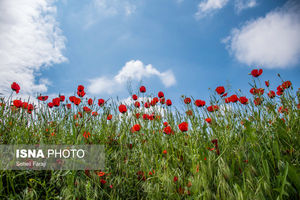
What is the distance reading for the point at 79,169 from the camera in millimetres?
1962

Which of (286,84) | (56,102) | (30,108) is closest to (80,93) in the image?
(56,102)

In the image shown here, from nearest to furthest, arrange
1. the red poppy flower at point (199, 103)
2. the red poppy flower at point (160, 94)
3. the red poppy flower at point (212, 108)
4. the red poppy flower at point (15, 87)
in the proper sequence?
the red poppy flower at point (212, 108) → the red poppy flower at point (199, 103) → the red poppy flower at point (15, 87) → the red poppy flower at point (160, 94)

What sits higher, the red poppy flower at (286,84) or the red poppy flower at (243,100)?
the red poppy flower at (286,84)

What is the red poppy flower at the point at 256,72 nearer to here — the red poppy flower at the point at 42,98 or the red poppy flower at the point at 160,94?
the red poppy flower at the point at 160,94

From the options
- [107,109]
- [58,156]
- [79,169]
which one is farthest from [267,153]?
[107,109]

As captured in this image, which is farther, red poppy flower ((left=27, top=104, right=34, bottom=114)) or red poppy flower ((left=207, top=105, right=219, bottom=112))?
red poppy flower ((left=27, top=104, right=34, bottom=114))

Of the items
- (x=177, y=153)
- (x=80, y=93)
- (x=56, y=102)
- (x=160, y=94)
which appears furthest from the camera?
(x=160, y=94)

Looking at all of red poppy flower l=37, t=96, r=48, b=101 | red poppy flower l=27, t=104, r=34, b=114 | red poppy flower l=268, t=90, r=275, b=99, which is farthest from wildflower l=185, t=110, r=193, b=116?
red poppy flower l=37, t=96, r=48, b=101

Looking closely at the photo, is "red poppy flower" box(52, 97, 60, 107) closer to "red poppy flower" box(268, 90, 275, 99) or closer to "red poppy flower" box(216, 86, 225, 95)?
"red poppy flower" box(216, 86, 225, 95)

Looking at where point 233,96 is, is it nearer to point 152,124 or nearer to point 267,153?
point 267,153

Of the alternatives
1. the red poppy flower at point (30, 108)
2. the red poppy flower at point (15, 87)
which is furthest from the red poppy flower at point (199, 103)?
the red poppy flower at point (15, 87)

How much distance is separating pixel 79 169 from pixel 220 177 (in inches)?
52.0

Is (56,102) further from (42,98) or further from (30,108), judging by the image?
(42,98)

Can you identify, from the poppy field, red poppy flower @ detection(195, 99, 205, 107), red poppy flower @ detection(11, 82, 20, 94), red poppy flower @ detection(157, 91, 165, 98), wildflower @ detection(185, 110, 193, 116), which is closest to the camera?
the poppy field
